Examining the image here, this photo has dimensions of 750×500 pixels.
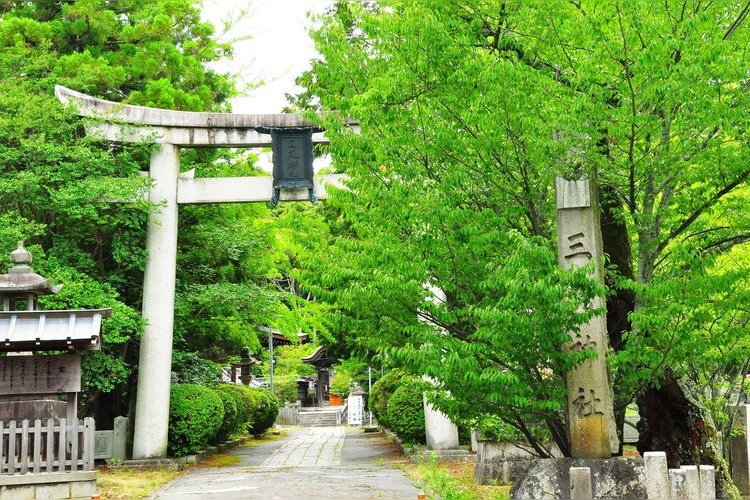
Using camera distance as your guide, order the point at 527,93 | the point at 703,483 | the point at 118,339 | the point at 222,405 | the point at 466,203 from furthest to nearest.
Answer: the point at 222,405 < the point at 118,339 < the point at 466,203 < the point at 527,93 < the point at 703,483

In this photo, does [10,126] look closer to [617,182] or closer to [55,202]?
[55,202]

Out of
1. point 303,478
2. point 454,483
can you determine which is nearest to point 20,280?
point 303,478

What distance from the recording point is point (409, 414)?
18875 millimetres

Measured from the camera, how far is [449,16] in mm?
9562

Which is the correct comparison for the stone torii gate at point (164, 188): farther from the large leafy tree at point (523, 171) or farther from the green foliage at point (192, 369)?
the large leafy tree at point (523, 171)

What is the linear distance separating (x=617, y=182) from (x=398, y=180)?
8.24 ft

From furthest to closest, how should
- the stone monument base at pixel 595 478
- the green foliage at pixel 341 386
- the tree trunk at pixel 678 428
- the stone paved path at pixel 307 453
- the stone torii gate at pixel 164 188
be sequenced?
the green foliage at pixel 341 386 → the stone paved path at pixel 307 453 → the stone torii gate at pixel 164 188 → the tree trunk at pixel 678 428 → the stone monument base at pixel 595 478

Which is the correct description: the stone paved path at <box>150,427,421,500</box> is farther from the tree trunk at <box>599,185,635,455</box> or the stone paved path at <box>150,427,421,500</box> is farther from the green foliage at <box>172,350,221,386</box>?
the tree trunk at <box>599,185,635,455</box>

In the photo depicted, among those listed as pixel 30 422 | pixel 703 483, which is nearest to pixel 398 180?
pixel 703 483

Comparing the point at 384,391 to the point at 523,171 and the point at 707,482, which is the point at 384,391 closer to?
the point at 523,171

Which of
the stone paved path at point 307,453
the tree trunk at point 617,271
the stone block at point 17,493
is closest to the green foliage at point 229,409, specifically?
the stone paved path at point 307,453

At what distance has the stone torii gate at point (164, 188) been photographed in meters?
17.8

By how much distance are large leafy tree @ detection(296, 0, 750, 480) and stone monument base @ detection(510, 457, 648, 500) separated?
621 millimetres

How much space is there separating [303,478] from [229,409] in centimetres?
626
